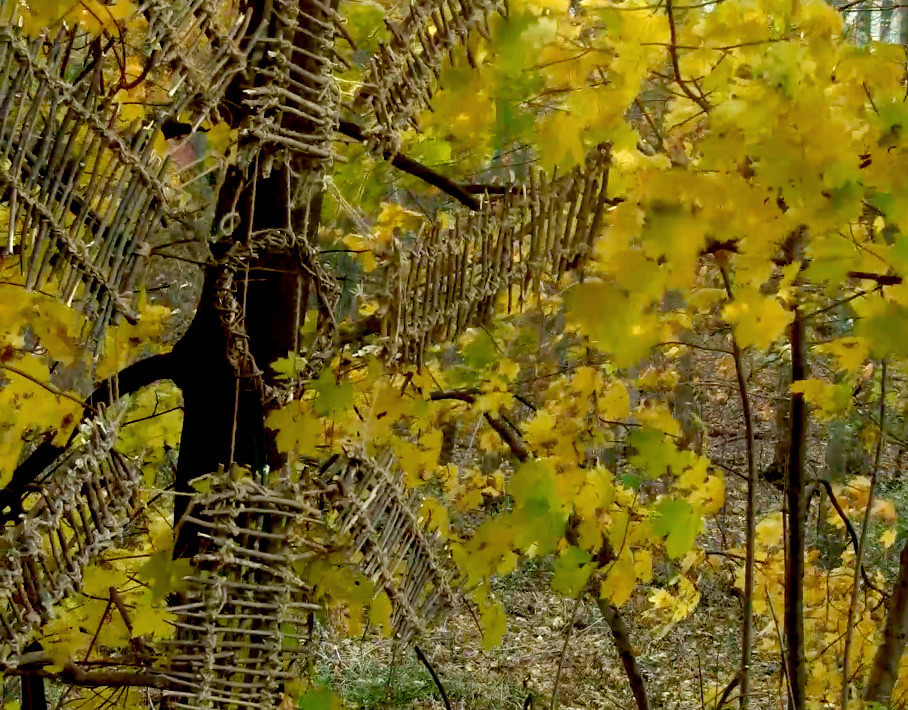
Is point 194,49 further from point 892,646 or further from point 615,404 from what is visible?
point 892,646

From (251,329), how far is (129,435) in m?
0.73

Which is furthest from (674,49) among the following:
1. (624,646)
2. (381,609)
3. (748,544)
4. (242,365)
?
(624,646)

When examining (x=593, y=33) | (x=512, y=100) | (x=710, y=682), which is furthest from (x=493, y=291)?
(x=710, y=682)

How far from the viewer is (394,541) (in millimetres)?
1086

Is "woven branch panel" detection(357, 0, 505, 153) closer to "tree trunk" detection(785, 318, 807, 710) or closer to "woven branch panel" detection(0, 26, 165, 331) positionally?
"woven branch panel" detection(0, 26, 165, 331)

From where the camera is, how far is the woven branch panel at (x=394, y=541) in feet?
3.38

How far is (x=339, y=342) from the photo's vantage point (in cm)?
115

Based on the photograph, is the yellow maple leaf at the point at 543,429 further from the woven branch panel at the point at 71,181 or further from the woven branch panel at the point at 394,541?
the woven branch panel at the point at 71,181

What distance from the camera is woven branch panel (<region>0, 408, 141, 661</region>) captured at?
97 cm

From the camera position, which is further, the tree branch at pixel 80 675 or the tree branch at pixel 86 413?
the tree branch at pixel 86 413

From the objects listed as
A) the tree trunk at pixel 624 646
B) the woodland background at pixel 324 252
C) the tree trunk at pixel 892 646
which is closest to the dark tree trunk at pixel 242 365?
the woodland background at pixel 324 252

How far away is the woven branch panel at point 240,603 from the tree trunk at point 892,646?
65.7 inches

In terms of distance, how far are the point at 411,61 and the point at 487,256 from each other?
0.28 meters

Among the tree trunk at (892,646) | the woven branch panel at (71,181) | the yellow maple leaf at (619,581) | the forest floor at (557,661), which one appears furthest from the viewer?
the forest floor at (557,661)
